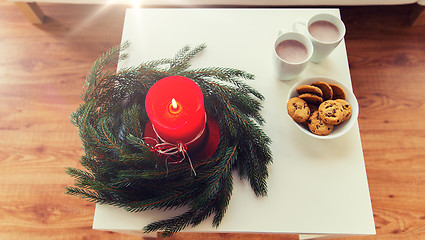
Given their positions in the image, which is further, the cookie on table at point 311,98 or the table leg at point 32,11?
the table leg at point 32,11

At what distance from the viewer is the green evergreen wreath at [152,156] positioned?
0.61m

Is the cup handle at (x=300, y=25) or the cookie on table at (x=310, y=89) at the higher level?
the cup handle at (x=300, y=25)

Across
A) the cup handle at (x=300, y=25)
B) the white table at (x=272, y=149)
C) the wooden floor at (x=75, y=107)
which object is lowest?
the wooden floor at (x=75, y=107)

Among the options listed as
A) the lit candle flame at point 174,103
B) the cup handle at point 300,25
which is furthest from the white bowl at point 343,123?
the lit candle flame at point 174,103

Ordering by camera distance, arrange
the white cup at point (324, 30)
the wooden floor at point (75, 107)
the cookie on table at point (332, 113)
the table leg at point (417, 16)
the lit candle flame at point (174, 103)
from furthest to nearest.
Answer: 1. the table leg at point (417, 16)
2. the wooden floor at point (75, 107)
3. the white cup at point (324, 30)
4. the cookie on table at point (332, 113)
5. the lit candle flame at point (174, 103)

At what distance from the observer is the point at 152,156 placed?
0.59 meters

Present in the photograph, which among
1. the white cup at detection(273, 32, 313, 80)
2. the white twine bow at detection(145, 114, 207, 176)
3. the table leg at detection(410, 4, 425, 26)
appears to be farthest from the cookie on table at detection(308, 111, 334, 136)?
the table leg at detection(410, 4, 425, 26)

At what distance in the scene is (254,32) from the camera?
2.86 ft

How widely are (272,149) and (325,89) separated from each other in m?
0.18

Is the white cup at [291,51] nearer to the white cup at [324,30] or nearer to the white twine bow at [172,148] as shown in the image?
the white cup at [324,30]

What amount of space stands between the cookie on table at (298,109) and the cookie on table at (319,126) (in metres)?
0.02

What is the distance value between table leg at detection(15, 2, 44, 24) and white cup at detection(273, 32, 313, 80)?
3.63 ft

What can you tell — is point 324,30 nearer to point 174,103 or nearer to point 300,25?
point 300,25

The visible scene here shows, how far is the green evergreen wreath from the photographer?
1.99ft
